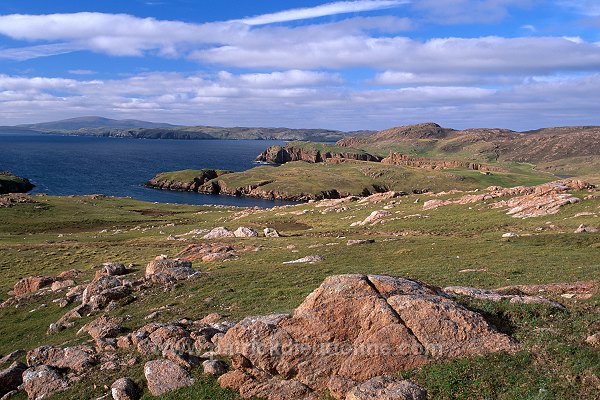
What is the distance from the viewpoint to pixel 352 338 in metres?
19.1

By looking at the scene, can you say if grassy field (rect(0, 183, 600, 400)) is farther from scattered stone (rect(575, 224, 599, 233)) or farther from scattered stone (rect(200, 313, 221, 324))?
scattered stone (rect(575, 224, 599, 233))

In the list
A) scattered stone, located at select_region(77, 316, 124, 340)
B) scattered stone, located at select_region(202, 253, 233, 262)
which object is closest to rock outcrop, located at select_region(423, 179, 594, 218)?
scattered stone, located at select_region(202, 253, 233, 262)

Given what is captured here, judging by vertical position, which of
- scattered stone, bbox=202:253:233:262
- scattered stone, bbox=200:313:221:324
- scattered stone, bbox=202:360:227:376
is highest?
scattered stone, bbox=202:360:227:376

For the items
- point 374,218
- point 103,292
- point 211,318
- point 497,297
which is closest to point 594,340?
point 497,297

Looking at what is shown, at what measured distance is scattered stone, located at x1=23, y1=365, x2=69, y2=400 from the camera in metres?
21.1

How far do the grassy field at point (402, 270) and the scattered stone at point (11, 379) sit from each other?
3676mm

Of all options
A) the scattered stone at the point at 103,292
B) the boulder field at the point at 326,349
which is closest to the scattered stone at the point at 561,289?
the boulder field at the point at 326,349

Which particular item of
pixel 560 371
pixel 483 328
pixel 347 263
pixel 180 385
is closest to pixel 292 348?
pixel 180 385

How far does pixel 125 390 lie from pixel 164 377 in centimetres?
168

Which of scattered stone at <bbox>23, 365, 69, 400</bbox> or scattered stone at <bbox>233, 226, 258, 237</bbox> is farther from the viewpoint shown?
scattered stone at <bbox>233, 226, 258, 237</bbox>

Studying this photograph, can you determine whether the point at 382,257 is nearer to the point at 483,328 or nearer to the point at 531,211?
the point at 483,328

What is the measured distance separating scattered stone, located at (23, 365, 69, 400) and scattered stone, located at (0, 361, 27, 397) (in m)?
0.66

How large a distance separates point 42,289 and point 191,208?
10060cm

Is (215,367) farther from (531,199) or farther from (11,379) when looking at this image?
(531,199)
